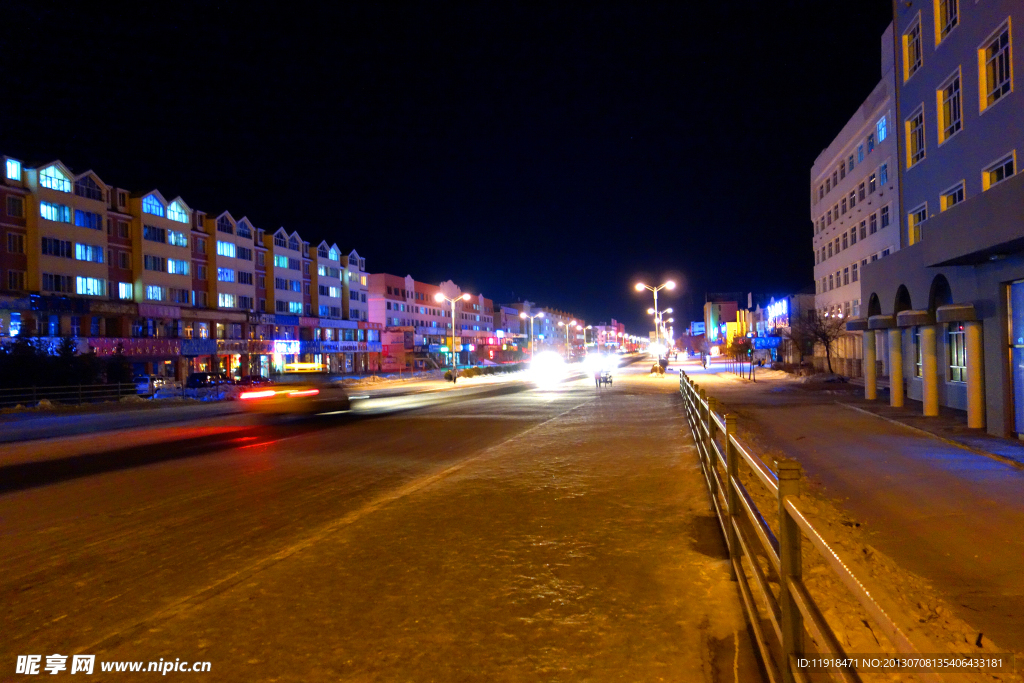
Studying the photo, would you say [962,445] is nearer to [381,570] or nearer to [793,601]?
[381,570]

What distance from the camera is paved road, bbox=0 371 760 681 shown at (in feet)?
14.2

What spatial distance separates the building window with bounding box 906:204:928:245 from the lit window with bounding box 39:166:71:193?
50.6 metres

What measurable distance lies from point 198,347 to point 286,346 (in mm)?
12691

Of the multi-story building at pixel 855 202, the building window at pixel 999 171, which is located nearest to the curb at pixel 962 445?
the building window at pixel 999 171

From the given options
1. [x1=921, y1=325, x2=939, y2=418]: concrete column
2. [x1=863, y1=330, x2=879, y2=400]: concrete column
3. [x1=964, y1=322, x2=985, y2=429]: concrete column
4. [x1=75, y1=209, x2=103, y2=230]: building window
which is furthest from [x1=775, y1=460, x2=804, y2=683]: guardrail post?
[x1=75, y1=209, x2=103, y2=230]: building window

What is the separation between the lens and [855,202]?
4647cm

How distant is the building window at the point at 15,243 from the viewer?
4188cm

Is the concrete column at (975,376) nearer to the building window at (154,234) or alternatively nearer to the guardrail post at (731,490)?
the guardrail post at (731,490)

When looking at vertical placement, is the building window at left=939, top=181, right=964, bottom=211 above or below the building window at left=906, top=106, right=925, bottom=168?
below

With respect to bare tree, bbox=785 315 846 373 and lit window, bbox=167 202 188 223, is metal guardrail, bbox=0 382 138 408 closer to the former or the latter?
lit window, bbox=167 202 188 223

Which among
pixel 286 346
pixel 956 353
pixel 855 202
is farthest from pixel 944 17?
pixel 286 346

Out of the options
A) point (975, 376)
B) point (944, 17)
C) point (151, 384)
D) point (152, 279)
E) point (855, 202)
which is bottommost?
point (151, 384)

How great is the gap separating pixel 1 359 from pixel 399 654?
37.0 metres

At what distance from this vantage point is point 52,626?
4945 mm
